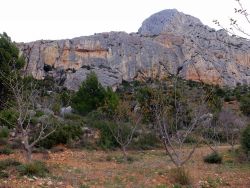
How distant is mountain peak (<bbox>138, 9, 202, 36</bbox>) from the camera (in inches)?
3275

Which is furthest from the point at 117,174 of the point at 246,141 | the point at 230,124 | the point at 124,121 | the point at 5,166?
the point at 230,124

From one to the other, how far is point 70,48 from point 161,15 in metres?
32.5

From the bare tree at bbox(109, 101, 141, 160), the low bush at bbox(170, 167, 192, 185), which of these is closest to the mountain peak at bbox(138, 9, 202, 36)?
the bare tree at bbox(109, 101, 141, 160)

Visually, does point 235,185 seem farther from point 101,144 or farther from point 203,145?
point 203,145

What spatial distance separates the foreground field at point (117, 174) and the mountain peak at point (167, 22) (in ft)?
216

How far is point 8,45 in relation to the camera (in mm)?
25375

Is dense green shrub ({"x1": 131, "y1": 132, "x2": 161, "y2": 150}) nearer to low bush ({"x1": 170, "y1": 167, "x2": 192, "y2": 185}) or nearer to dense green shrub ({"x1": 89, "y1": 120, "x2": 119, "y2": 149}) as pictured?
dense green shrub ({"x1": 89, "y1": 120, "x2": 119, "y2": 149})

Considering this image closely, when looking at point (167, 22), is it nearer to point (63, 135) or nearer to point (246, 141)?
point (63, 135)

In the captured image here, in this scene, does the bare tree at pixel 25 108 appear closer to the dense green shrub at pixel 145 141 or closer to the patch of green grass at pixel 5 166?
the patch of green grass at pixel 5 166

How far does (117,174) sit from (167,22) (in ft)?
244

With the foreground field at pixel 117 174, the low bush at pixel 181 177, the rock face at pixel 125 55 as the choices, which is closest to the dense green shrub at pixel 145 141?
the foreground field at pixel 117 174

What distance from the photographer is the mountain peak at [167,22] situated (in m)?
83.2

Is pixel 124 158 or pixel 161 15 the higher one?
pixel 161 15

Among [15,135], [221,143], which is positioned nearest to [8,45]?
[15,135]
